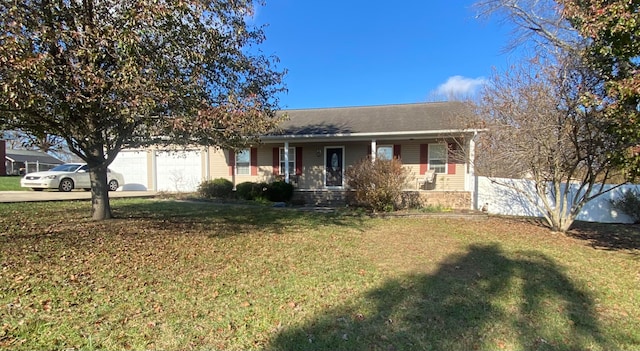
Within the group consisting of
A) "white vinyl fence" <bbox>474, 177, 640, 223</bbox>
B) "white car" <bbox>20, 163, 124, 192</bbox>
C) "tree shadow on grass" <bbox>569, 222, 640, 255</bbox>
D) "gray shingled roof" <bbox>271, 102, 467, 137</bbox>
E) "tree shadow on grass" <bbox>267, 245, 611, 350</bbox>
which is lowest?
"tree shadow on grass" <bbox>569, 222, 640, 255</bbox>

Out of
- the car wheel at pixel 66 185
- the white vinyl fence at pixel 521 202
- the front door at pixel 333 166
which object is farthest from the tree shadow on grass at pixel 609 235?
the car wheel at pixel 66 185

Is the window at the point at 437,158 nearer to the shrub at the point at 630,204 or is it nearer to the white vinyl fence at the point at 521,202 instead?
the white vinyl fence at the point at 521,202

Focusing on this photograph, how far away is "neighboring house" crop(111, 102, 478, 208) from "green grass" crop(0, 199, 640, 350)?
6021 millimetres

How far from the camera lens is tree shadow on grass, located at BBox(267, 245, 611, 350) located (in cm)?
311

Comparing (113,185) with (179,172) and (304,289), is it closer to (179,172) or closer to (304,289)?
(179,172)

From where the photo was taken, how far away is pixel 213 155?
16.3m

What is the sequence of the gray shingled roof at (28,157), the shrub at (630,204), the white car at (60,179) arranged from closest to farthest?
the shrub at (630,204), the white car at (60,179), the gray shingled roof at (28,157)

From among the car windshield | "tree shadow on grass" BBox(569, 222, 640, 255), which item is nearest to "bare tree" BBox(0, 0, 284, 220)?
"tree shadow on grass" BBox(569, 222, 640, 255)

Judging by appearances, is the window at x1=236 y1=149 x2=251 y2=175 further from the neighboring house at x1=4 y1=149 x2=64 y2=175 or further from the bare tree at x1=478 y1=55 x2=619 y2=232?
the neighboring house at x1=4 y1=149 x2=64 y2=175

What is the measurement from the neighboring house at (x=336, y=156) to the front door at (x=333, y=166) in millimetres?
39

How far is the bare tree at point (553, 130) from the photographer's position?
6.80 meters

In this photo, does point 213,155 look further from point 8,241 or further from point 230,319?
point 230,319

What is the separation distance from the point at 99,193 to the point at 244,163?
8646 millimetres

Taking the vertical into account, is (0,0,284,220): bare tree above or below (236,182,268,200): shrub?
above
